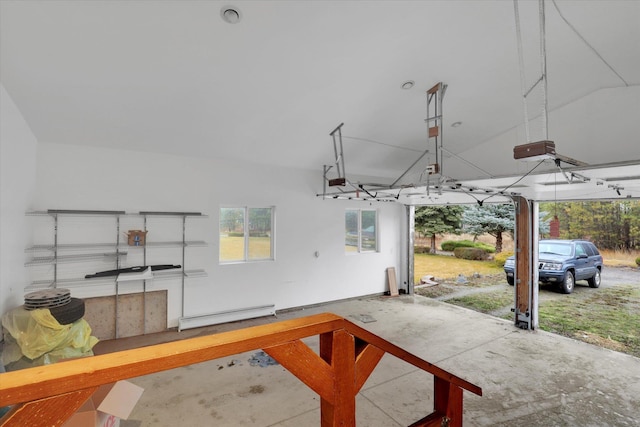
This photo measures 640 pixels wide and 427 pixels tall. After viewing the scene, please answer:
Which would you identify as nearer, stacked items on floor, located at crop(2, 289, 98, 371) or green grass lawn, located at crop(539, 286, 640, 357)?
stacked items on floor, located at crop(2, 289, 98, 371)

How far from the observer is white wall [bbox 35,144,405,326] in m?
4.38

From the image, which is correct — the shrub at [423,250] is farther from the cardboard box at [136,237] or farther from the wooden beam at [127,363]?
the wooden beam at [127,363]

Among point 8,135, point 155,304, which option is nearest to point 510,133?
point 155,304

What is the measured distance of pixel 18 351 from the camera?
308 centimetres

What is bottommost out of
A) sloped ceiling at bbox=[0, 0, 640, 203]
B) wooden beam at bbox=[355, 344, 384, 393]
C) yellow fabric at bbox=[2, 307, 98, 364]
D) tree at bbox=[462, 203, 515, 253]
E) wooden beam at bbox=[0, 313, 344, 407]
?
yellow fabric at bbox=[2, 307, 98, 364]

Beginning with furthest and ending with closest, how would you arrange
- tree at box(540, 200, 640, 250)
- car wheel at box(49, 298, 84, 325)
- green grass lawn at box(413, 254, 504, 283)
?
green grass lawn at box(413, 254, 504, 283) < tree at box(540, 200, 640, 250) < car wheel at box(49, 298, 84, 325)

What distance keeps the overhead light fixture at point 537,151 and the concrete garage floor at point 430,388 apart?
252 cm

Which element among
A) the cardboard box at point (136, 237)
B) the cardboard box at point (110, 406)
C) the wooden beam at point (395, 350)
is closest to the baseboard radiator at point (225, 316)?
the cardboard box at point (136, 237)

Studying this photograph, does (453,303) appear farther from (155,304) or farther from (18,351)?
(18,351)

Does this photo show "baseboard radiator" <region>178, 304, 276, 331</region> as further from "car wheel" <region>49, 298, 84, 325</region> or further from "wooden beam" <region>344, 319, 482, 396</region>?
"wooden beam" <region>344, 319, 482, 396</region>

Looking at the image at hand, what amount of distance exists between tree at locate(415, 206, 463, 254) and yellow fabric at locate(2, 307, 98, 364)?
12442mm

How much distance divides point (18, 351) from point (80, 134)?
2.74 m

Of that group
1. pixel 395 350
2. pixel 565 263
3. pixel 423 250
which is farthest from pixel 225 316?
pixel 423 250

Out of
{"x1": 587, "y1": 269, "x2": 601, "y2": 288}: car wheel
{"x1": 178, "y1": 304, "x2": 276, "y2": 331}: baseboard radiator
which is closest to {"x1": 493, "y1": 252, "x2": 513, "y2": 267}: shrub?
→ {"x1": 587, "y1": 269, "x2": 601, "y2": 288}: car wheel
